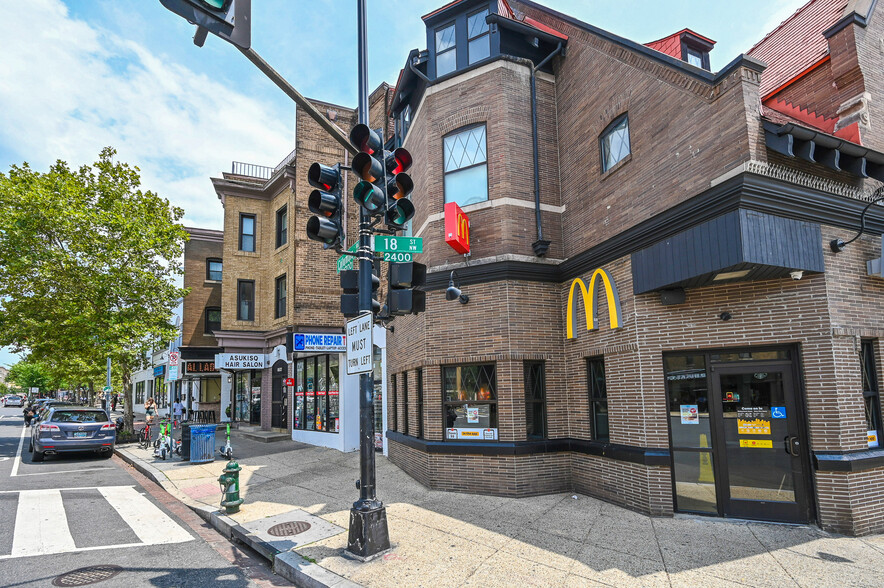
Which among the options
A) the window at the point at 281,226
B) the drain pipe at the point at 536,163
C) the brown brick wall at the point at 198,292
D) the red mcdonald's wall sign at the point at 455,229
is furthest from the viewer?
the brown brick wall at the point at 198,292

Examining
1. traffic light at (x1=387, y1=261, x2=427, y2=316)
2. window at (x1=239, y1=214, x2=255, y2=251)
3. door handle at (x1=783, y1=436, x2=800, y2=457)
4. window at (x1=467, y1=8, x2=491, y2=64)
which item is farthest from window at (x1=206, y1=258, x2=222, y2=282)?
door handle at (x1=783, y1=436, x2=800, y2=457)

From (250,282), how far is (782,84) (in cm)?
2072

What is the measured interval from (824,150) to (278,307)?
19.5m

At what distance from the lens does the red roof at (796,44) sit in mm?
9562

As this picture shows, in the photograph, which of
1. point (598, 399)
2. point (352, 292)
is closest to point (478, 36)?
point (352, 292)

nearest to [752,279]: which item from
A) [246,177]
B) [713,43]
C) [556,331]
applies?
[556,331]

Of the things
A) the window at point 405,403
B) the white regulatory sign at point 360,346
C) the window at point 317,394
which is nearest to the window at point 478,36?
the white regulatory sign at point 360,346

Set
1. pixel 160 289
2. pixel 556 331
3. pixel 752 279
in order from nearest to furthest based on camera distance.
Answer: pixel 752 279
pixel 556 331
pixel 160 289

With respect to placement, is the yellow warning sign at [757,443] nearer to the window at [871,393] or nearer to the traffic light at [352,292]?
the window at [871,393]

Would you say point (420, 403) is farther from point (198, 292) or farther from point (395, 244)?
point (198, 292)

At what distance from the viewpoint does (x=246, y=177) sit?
987 inches

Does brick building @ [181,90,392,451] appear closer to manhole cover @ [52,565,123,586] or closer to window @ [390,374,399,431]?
window @ [390,374,399,431]

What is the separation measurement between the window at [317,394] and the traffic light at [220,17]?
13267 mm

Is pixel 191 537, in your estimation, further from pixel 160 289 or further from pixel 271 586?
pixel 160 289
